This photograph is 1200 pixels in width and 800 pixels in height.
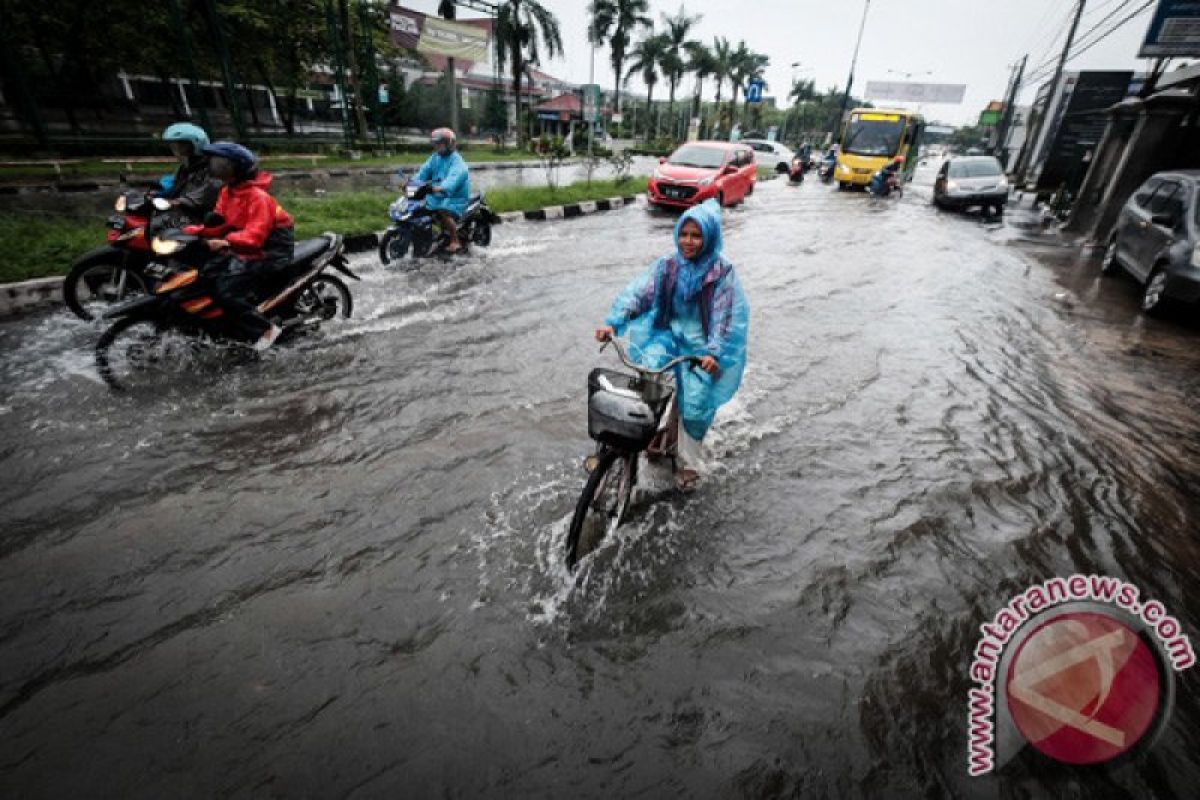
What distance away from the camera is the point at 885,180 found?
18719 mm

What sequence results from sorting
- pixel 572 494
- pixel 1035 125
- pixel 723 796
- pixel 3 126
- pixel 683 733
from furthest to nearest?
pixel 1035 125, pixel 3 126, pixel 572 494, pixel 683 733, pixel 723 796

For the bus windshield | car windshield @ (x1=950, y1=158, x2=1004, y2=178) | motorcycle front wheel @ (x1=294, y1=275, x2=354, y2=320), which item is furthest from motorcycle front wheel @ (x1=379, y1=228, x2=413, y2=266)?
the bus windshield

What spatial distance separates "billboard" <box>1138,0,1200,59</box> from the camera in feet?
39.1

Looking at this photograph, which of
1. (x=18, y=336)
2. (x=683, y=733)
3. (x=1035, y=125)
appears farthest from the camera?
(x=1035, y=125)

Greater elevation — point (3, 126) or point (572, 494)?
point (3, 126)

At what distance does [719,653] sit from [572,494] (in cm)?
129

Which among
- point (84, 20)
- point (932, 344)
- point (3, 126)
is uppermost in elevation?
point (84, 20)

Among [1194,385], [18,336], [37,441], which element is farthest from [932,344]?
[18,336]

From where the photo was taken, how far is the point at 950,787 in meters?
1.91

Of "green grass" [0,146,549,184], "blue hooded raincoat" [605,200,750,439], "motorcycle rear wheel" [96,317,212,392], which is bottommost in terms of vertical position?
"motorcycle rear wheel" [96,317,212,392]

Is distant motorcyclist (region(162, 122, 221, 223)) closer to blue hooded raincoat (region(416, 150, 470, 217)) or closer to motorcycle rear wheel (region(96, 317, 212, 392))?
motorcycle rear wheel (region(96, 317, 212, 392))

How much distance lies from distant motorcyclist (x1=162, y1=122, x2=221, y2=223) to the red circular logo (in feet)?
22.0

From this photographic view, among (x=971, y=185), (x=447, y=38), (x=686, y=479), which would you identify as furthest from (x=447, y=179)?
(x=447, y=38)

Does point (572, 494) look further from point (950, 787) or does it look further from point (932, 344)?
point (932, 344)
